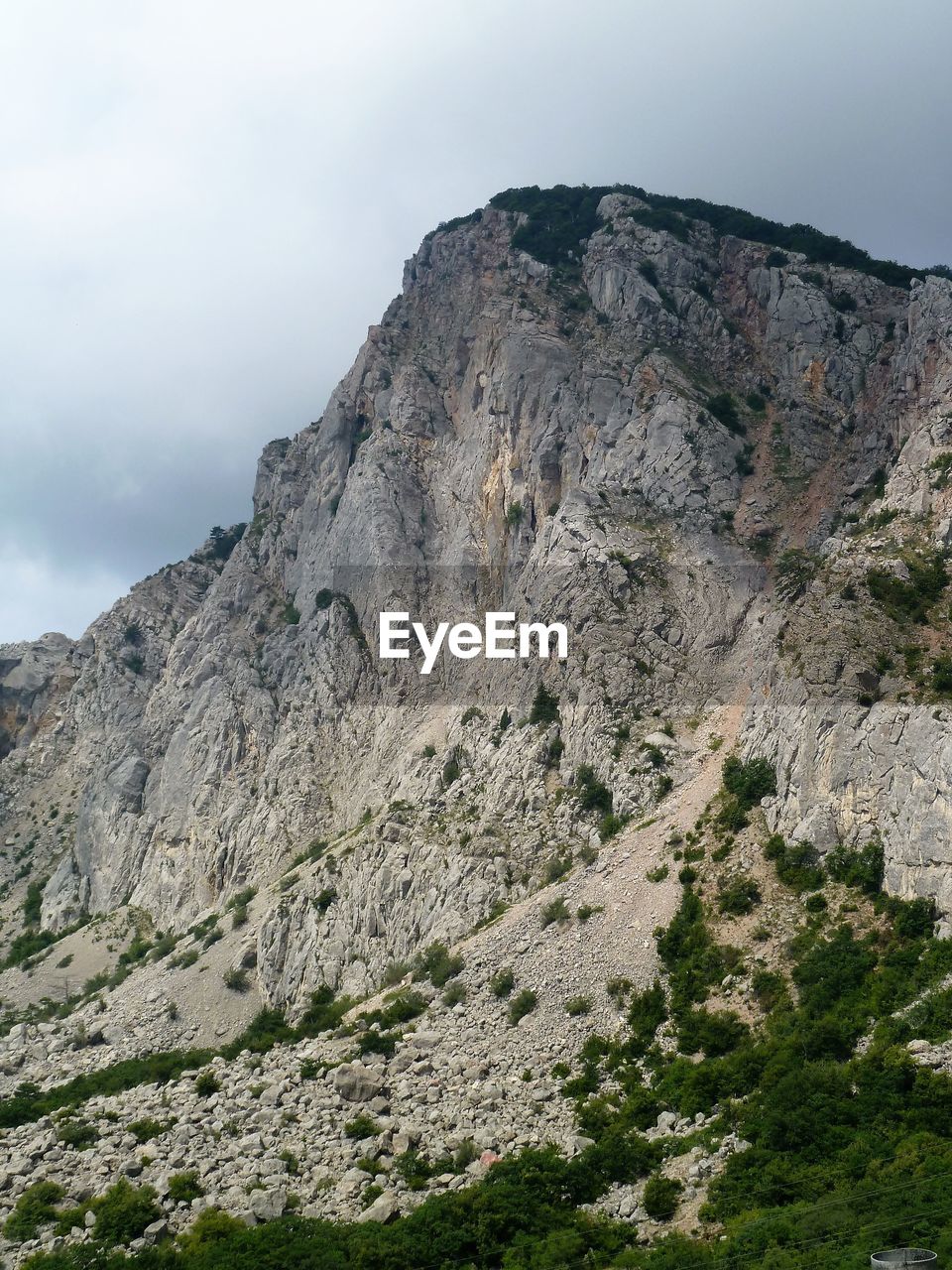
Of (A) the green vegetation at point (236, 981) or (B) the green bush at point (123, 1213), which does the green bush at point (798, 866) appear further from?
(A) the green vegetation at point (236, 981)

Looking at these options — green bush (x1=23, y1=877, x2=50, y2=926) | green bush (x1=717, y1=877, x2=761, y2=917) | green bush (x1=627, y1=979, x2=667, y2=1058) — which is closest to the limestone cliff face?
green bush (x1=23, y1=877, x2=50, y2=926)

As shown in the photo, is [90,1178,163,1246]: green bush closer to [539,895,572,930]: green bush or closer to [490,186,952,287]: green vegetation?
[539,895,572,930]: green bush

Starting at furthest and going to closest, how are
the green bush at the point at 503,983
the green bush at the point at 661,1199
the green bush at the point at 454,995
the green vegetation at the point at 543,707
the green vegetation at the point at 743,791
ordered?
the green vegetation at the point at 543,707
the green vegetation at the point at 743,791
the green bush at the point at 454,995
the green bush at the point at 503,983
the green bush at the point at 661,1199

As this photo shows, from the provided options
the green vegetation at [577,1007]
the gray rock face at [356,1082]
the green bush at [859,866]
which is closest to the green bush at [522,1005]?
the green vegetation at [577,1007]

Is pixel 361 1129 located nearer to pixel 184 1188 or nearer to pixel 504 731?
pixel 184 1188

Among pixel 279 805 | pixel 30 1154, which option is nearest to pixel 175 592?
pixel 279 805

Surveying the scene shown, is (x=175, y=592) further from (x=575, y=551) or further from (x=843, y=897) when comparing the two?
(x=843, y=897)
